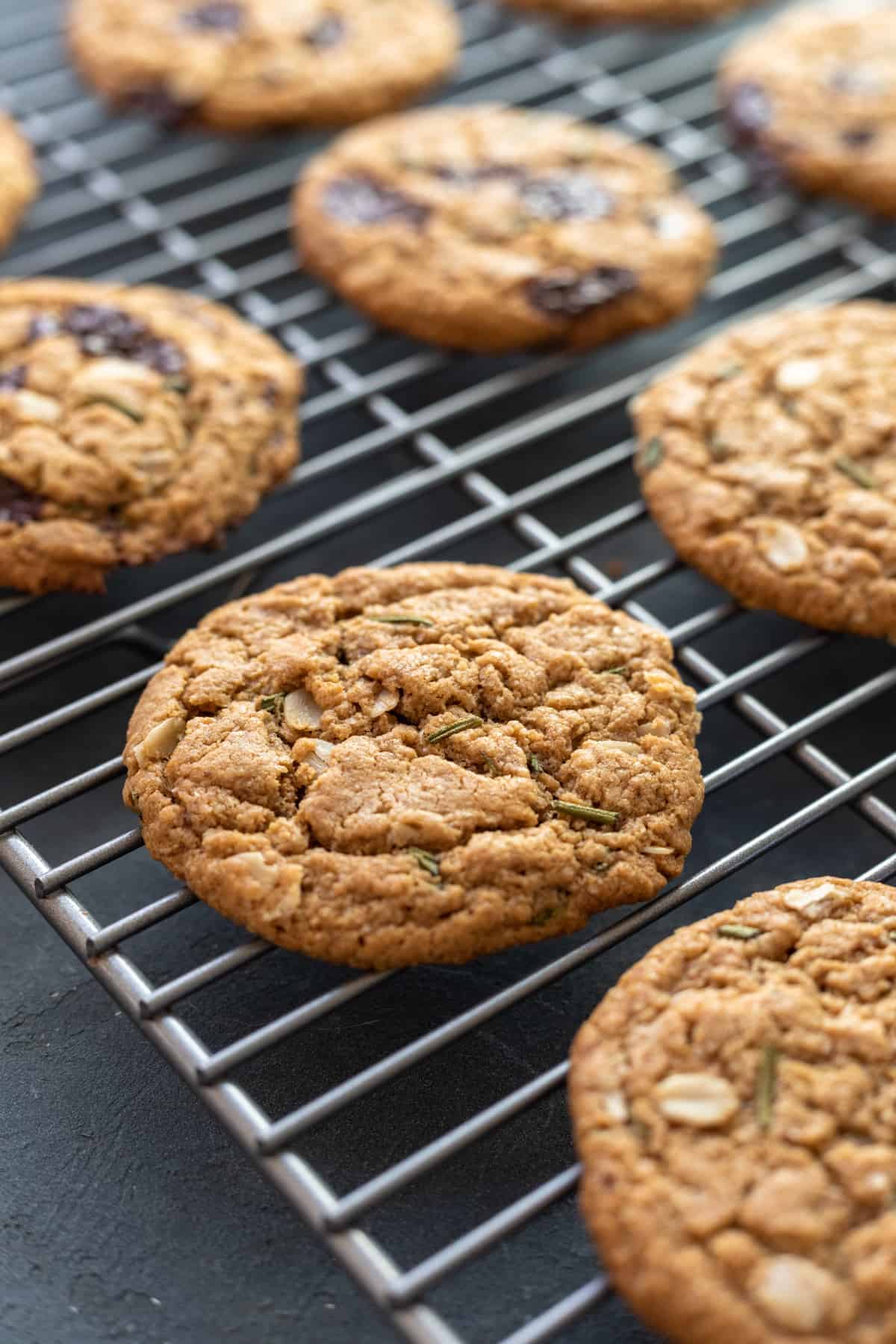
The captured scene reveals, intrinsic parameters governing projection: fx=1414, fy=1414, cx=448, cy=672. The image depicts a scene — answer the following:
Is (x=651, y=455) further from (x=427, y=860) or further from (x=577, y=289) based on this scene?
(x=427, y=860)

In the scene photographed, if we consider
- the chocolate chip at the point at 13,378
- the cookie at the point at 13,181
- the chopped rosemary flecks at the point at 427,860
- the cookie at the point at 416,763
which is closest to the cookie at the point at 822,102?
the cookie at the point at 416,763

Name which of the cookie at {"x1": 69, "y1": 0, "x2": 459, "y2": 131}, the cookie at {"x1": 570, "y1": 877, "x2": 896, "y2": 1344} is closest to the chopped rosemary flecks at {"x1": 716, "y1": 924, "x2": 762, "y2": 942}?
the cookie at {"x1": 570, "y1": 877, "x2": 896, "y2": 1344}

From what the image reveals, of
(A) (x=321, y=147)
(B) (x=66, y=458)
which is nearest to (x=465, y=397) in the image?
(B) (x=66, y=458)

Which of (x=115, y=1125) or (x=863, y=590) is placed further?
(x=863, y=590)

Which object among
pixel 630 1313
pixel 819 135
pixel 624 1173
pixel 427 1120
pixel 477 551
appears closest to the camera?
pixel 624 1173

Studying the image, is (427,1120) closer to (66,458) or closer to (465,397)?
(66,458)

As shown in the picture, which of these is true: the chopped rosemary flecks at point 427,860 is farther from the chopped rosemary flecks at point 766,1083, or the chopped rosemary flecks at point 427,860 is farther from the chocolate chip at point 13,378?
the chocolate chip at point 13,378
